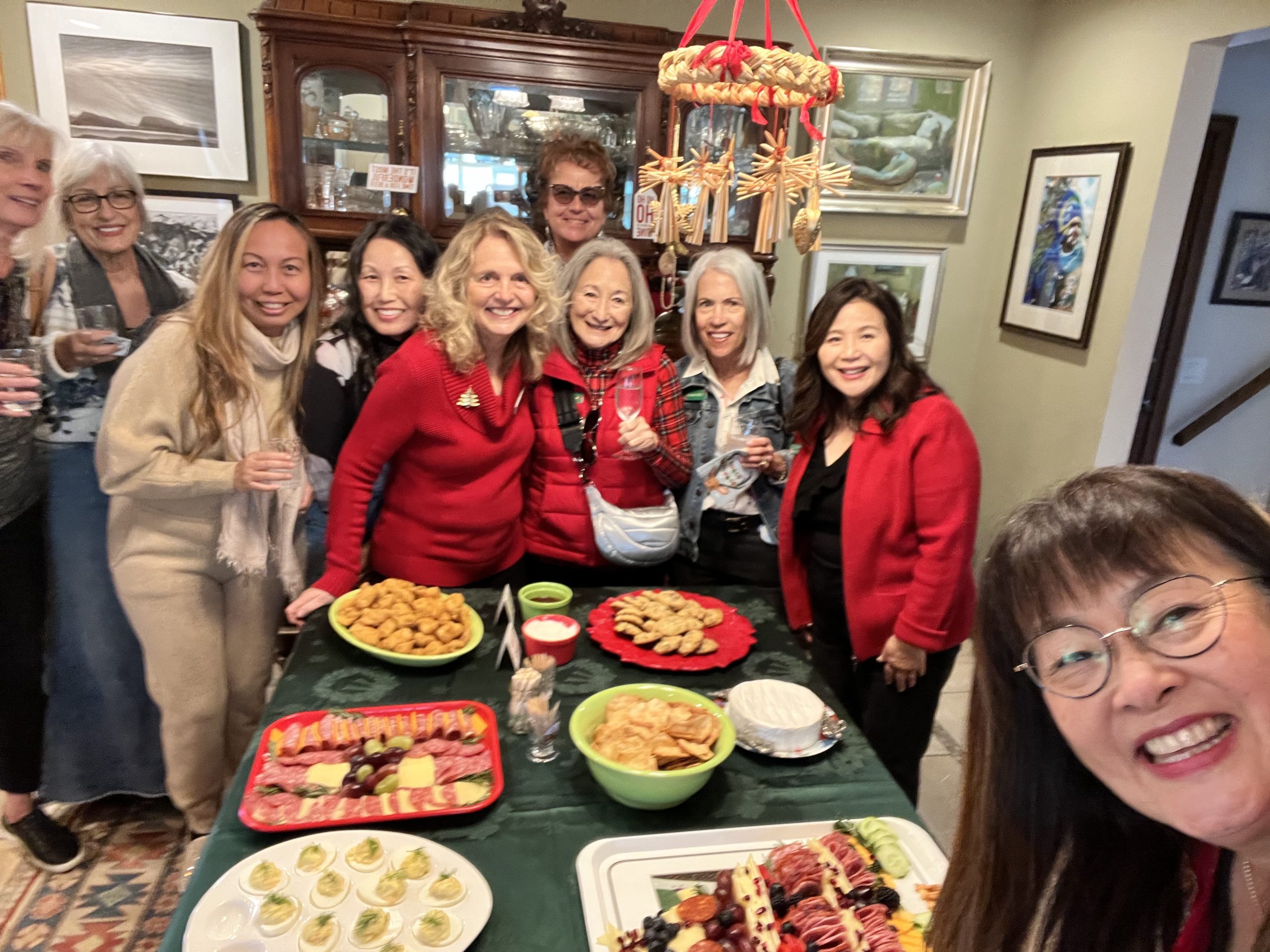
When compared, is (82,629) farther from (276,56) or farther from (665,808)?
(276,56)

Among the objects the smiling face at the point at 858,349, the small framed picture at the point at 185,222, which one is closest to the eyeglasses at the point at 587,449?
the smiling face at the point at 858,349

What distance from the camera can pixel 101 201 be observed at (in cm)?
187

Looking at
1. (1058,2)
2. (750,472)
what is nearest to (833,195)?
(1058,2)

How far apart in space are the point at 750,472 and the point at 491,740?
1073mm

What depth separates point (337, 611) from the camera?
1.70 meters

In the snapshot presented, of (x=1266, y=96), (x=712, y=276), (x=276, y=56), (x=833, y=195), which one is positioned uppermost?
(x=1266, y=96)

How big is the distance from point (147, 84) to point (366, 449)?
222 cm

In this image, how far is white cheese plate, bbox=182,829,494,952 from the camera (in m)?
0.99

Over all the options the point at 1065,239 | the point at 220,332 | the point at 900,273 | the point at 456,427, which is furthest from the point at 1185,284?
the point at 220,332

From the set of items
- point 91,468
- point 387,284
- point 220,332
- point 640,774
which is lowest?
point 640,774

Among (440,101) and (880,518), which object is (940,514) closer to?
(880,518)

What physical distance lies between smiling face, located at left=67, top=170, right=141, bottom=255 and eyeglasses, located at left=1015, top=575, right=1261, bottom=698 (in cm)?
210

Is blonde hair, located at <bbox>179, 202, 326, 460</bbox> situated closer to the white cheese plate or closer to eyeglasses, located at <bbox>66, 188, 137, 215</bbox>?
eyeglasses, located at <bbox>66, 188, 137, 215</bbox>

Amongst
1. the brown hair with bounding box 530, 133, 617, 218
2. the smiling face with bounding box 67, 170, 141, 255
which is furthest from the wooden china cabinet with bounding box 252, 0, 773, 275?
the smiling face with bounding box 67, 170, 141, 255
